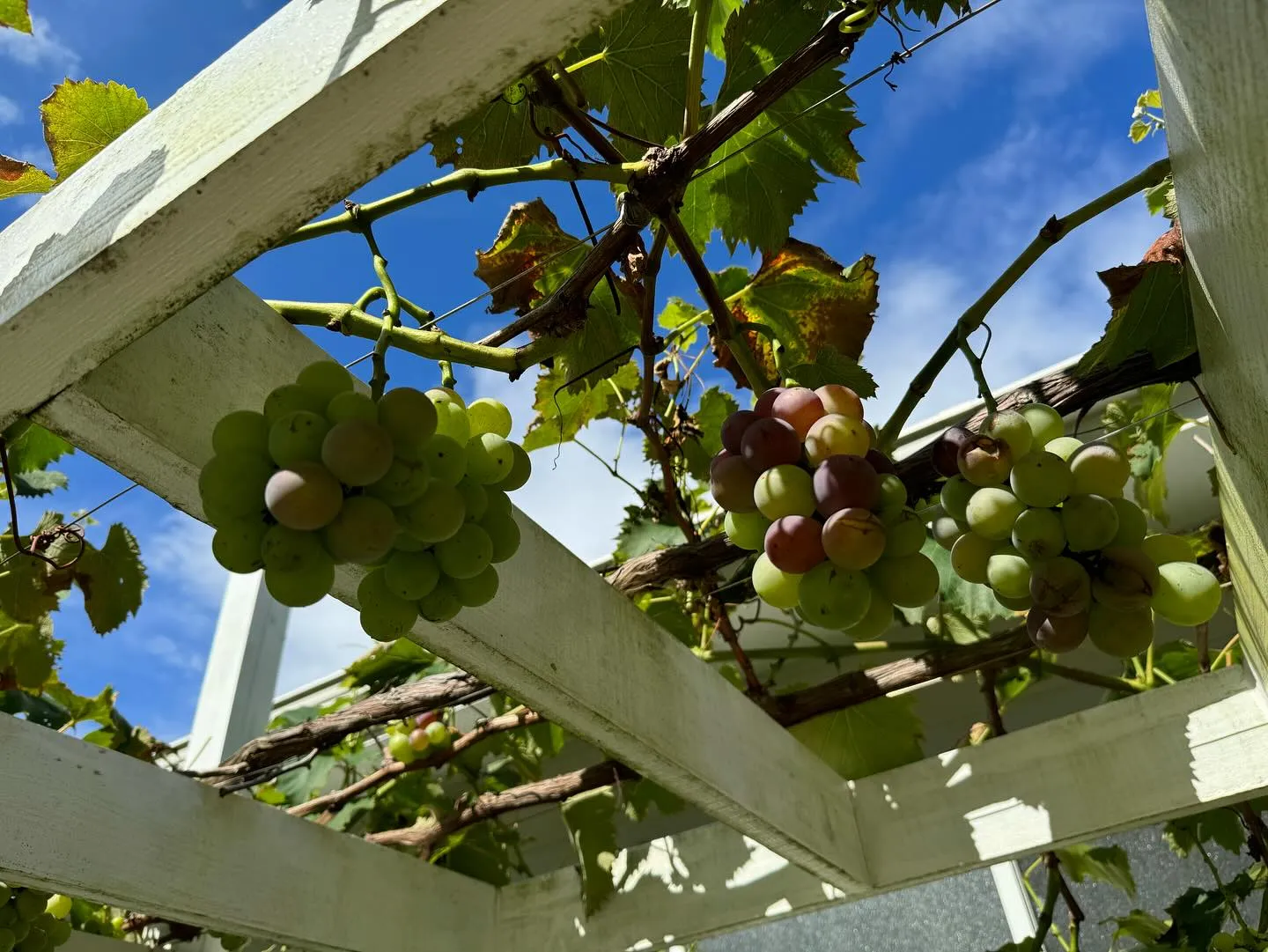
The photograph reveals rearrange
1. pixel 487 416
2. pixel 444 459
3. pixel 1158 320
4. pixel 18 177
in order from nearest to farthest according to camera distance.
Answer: pixel 444 459, pixel 487 416, pixel 1158 320, pixel 18 177

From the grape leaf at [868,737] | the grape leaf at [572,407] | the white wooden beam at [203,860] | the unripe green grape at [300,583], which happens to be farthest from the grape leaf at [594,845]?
the unripe green grape at [300,583]

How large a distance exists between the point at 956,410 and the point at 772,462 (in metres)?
1.23

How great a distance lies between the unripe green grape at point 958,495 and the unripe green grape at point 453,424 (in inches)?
14.3

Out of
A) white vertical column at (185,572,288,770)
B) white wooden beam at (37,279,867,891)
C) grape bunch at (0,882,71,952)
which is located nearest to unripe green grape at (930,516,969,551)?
white wooden beam at (37,279,867,891)

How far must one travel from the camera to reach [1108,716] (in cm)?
121

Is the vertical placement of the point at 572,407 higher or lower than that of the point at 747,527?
higher

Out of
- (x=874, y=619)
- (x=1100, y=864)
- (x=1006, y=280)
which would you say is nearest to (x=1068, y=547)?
(x=874, y=619)

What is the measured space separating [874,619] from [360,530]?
1.21ft

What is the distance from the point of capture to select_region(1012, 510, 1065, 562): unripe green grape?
2.30 feet

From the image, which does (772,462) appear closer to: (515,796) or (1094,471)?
(1094,471)

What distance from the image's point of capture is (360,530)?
56 centimetres

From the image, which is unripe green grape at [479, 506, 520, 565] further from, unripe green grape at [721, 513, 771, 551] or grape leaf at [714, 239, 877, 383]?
grape leaf at [714, 239, 877, 383]

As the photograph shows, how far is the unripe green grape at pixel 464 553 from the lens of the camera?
63 centimetres

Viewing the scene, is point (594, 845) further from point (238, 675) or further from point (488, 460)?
point (238, 675)
